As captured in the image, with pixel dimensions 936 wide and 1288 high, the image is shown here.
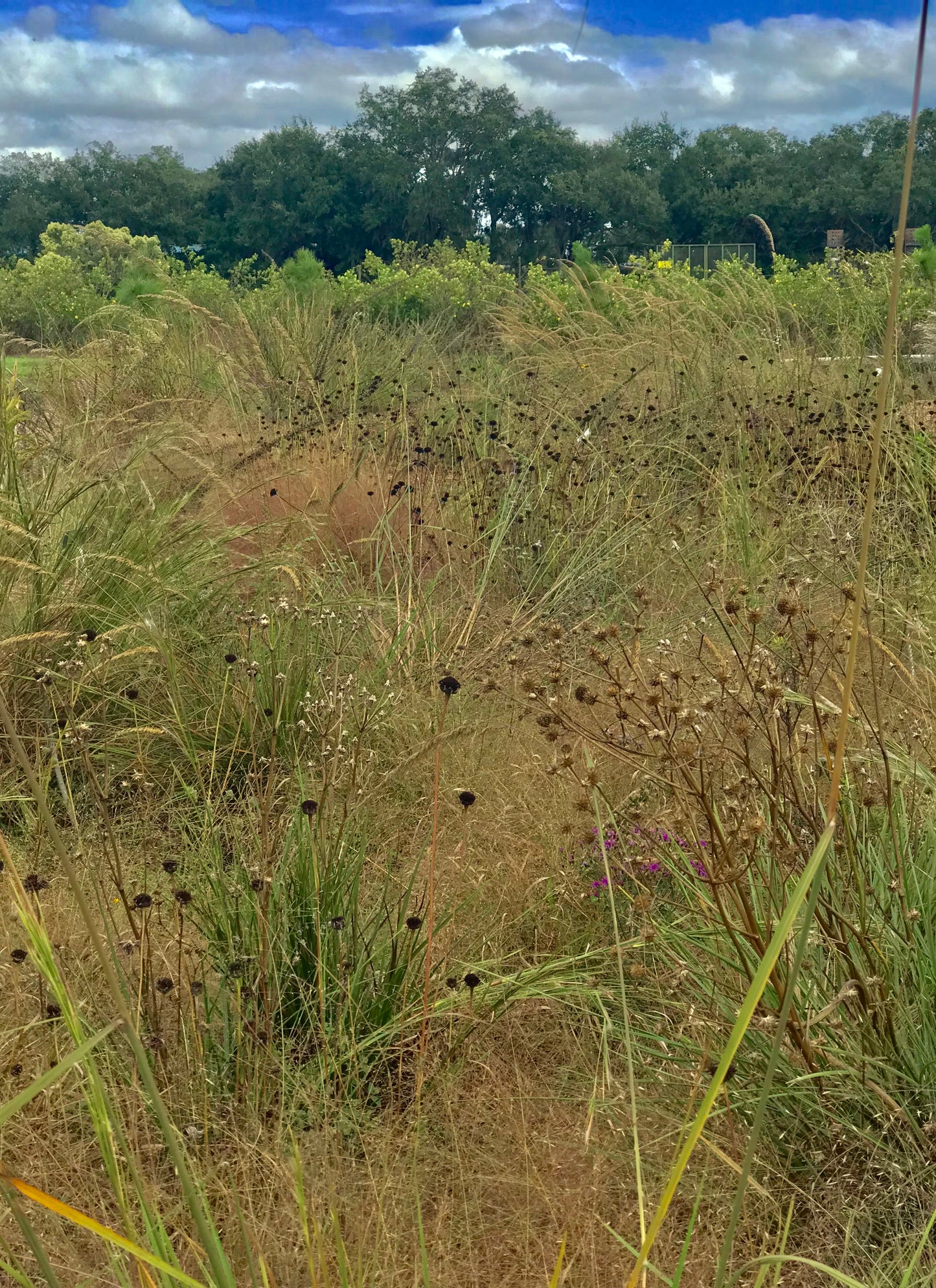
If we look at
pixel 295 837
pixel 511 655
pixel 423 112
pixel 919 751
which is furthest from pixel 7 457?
pixel 423 112

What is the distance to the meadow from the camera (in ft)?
4.87

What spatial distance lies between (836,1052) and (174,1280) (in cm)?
93

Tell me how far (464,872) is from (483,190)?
5109 centimetres

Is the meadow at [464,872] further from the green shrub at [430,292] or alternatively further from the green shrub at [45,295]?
the green shrub at [45,295]

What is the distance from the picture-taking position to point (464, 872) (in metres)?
2.47

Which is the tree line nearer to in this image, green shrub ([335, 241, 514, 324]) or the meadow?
green shrub ([335, 241, 514, 324])

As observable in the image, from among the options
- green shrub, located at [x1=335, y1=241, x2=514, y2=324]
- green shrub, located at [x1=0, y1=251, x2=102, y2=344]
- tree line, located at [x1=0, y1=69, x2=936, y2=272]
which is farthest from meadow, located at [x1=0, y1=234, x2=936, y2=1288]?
tree line, located at [x1=0, y1=69, x2=936, y2=272]

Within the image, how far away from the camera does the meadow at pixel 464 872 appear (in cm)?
149

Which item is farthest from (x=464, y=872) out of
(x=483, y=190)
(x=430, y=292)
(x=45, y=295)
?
(x=483, y=190)

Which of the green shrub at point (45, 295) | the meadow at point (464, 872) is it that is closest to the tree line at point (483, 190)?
the green shrub at point (45, 295)

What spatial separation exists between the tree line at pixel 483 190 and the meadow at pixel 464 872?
146 feet

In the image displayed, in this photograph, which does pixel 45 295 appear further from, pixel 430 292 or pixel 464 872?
pixel 464 872

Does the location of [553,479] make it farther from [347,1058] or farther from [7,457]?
[347,1058]

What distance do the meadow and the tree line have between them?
4455 cm
